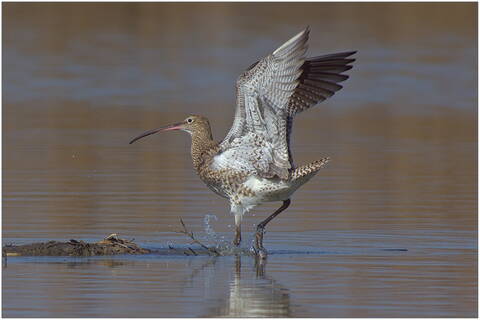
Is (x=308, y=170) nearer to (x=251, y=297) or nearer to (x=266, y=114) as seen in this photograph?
(x=266, y=114)

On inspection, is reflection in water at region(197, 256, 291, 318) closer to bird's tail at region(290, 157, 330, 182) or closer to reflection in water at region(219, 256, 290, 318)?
reflection in water at region(219, 256, 290, 318)

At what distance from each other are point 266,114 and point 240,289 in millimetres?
2077

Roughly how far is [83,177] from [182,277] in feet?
17.8

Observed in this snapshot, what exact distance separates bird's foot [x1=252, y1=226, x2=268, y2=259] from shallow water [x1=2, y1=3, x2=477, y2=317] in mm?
98

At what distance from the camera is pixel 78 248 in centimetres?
1029

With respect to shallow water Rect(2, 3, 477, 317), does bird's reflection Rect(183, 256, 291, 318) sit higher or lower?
lower

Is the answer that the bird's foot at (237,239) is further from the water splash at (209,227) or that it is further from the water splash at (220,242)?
the water splash at (209,227)

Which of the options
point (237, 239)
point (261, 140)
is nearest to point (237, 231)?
point (237, 239)

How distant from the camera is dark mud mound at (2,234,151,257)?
33.4 ft

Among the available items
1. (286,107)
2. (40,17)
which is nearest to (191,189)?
(286,107)

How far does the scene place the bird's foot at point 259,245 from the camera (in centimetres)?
1051

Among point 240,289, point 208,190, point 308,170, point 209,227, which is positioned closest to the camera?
point 240,289

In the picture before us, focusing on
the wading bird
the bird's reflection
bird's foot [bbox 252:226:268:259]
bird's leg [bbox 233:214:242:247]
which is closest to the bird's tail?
the wading bird

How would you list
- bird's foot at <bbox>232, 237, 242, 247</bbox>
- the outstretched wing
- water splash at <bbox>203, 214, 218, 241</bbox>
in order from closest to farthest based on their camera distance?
the outstretched wing, bird's foot at <bbox>232, 237, 242, 247</bbox>, water splash at <bbox>203, 214, 218, 241</bbox>
